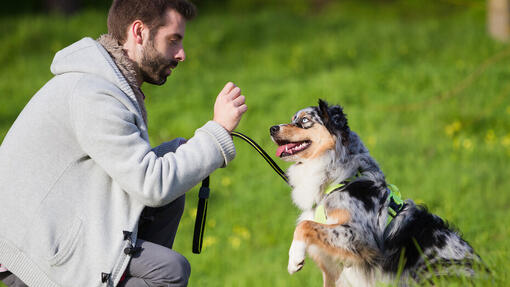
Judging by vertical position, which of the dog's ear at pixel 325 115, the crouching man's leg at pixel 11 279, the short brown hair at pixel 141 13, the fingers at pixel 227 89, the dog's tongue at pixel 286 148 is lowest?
the crouching man's leg at pixel 11 279

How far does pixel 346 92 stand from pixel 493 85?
2.28 meters

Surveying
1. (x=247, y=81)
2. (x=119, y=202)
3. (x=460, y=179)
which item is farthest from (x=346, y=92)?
(x=119, y=202)

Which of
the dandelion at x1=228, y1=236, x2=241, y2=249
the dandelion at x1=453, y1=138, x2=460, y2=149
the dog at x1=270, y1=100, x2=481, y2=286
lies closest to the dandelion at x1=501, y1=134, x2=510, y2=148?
the dandelion at x1=453, y1=138, x2=460, y2=149

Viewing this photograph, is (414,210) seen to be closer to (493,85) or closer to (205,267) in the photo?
(205,267)

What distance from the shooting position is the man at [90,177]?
260 centimetres

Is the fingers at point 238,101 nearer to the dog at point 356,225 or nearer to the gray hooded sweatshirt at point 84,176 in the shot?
the gray hooded sweatshirt at point 84,176

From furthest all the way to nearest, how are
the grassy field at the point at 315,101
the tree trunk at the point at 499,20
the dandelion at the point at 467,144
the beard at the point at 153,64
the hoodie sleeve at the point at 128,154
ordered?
the tree trunk at the point at 499,20 < the dandelion at the point at 467,144 < the grassy field at the point at 315,101 < the beard at the point at 153,64 < the hoodie sleeve at the point at 128,154

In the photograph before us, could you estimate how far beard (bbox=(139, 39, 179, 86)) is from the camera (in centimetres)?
298

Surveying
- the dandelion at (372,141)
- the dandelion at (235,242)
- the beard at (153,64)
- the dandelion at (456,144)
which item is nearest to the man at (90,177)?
the beard at (153,64)

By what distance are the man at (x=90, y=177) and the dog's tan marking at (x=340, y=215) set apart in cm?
79

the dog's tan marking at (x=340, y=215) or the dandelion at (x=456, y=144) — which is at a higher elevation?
the dog's tan marking at (x=340, y=215)

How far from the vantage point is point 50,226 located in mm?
2598

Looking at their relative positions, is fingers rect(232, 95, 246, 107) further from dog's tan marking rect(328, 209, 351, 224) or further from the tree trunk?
the tree trunk

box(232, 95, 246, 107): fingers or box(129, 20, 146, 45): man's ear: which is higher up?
box(129, 20, 146, 45): man's ear
